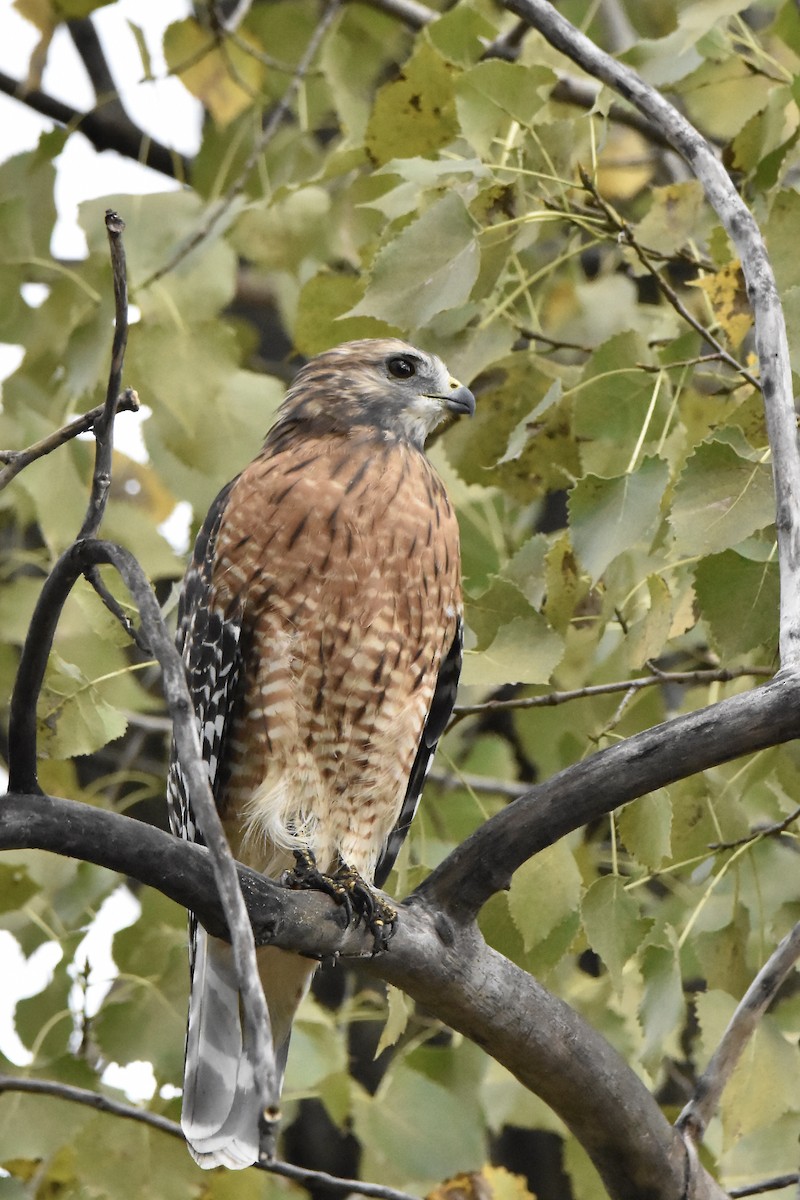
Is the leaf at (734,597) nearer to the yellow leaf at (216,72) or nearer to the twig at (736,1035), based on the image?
the twig at (736,1035)

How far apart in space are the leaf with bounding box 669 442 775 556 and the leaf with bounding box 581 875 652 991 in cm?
63

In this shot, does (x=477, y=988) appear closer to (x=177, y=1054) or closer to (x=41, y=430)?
(x=177, y=1054)

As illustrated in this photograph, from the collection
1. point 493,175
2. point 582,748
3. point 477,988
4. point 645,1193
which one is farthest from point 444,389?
point 645,1193

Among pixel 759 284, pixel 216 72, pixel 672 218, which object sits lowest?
pixel 759 284

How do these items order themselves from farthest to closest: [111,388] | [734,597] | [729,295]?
1. [729,295]
2. [734,597]
3. [111,388]

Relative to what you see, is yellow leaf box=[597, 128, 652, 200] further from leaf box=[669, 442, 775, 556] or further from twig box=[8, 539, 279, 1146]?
twig box=[8, 539, 279, 1146]

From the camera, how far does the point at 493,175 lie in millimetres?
2898

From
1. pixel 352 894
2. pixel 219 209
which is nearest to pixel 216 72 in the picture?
pixel 219 209

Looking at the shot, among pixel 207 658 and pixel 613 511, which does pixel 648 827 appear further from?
pixel 207 658

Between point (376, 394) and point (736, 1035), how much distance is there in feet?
5.29

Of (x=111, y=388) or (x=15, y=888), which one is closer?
(x=111, y=388)

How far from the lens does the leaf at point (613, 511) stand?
2.56 meters

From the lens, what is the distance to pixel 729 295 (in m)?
2.85

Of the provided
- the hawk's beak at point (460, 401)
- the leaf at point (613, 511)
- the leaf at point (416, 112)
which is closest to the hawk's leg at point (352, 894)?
the leaf at point (613, 511)
